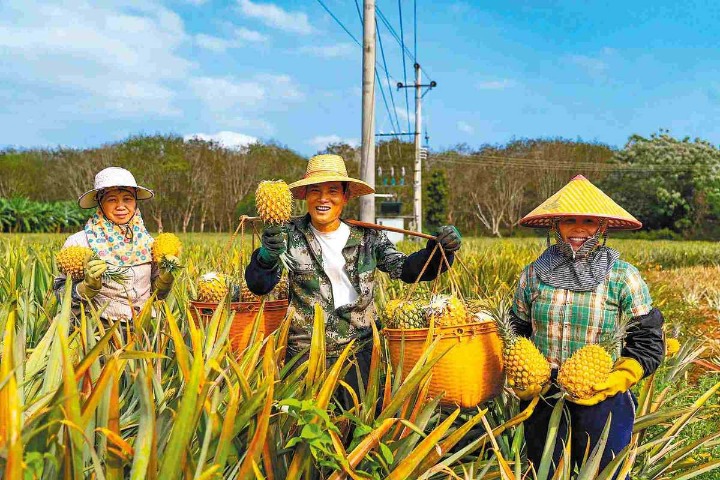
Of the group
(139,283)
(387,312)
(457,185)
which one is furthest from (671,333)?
(457,185)

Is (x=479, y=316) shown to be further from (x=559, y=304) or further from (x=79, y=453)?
(x=79, y=453)

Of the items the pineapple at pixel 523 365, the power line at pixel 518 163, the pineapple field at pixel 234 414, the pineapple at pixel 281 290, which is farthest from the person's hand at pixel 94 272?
the power line at pixel 518 163

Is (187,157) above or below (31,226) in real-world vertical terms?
above

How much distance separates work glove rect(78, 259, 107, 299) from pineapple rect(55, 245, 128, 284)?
0.09 meters

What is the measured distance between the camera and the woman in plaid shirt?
7.20ft

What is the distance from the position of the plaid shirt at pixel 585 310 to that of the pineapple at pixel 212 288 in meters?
1.37

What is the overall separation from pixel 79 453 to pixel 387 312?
135 cm

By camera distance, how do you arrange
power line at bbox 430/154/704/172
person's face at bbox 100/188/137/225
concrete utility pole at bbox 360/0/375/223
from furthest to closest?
power line at bbox 430/154/704/172 < concrete utility pole at bbox 360/0/375/223 < person's face at bbox 100/188/137/225

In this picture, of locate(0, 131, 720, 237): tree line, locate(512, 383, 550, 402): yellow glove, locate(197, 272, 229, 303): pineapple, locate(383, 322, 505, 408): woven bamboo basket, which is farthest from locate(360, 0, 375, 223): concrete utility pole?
locate(0, 131, 720, 237): tree line

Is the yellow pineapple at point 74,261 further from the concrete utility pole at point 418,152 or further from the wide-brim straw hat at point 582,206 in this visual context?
the concrete utility pole at point 418,152

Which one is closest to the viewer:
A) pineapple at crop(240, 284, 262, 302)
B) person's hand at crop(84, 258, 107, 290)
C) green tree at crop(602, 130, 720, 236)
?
person's hand at crop(84, 258, 107, 290)

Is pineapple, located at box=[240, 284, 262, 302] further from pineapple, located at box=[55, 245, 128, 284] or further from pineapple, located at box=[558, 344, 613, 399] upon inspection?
pineapple, located at box=[558, 344, 613, 399]

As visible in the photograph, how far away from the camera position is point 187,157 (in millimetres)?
32969

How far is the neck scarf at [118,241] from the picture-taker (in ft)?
10.1
